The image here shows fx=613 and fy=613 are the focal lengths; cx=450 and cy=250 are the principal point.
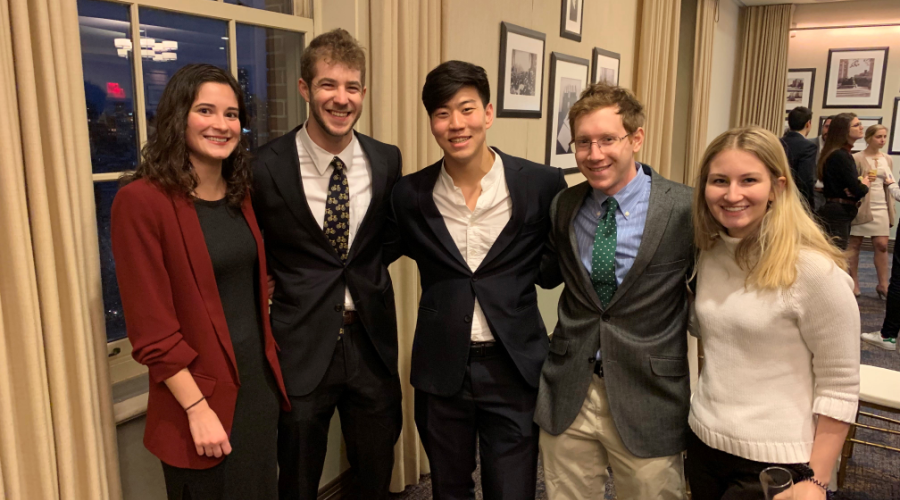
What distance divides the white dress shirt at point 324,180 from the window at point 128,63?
478 mm

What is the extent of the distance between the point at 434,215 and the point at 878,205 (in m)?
5.62

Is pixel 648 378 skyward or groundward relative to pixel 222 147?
groundward

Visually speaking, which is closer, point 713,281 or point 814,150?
point 713,281

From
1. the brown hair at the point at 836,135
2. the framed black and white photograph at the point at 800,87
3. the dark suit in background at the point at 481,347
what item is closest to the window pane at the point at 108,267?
the dark suit in background at the point at 481,347

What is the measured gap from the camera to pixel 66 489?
149 cm

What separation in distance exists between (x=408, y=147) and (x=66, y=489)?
162 centimetres

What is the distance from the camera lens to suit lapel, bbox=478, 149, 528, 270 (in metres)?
1.78

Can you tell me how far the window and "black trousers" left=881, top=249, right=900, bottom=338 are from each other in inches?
183

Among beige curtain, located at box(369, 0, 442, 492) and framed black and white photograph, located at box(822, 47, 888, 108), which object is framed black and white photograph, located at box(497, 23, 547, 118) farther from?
framed black and white photograph, located at box(822, 47, 888, 108)

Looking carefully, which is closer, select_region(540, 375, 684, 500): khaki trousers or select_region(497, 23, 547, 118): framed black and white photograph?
select_region(540, 375, 684, 500): khaki trousers

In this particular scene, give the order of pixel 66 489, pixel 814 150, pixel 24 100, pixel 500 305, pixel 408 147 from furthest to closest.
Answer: pixel 814 150 < pixel 408 147 < pixel 500 305 < pixel 66 489 < pixel 24 100

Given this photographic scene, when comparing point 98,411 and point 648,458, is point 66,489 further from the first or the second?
point 648,458

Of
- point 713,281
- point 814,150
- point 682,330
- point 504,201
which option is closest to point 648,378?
point 682,330

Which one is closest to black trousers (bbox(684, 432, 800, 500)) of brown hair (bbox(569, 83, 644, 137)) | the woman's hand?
brown hair (bbox(569, 83, 644, 137))
